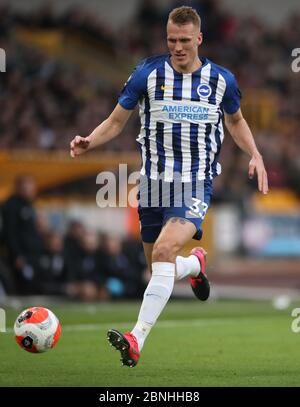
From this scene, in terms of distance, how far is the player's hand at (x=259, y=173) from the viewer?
7.63 metres

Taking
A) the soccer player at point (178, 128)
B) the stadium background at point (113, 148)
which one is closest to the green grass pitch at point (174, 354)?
the soccer player at point (178, 128)

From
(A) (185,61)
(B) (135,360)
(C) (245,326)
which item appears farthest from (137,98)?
(C) (245,326)

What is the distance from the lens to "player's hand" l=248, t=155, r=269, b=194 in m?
7.63

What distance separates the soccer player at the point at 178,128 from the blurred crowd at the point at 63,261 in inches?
290

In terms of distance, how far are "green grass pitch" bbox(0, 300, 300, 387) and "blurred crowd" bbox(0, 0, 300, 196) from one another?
9827 millimetres

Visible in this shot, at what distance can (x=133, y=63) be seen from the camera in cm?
2702

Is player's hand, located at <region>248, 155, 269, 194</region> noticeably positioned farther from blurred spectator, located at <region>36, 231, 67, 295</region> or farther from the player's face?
blurred spectator, located at <region>36, 231, 67, 295</region>

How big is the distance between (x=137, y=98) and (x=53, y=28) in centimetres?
1919

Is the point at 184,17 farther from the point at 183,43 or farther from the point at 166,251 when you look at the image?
the point at 166,251

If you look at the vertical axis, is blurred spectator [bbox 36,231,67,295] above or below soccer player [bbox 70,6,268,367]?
above

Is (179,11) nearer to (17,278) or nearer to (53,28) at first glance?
(17,278)

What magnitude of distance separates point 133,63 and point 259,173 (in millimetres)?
19696

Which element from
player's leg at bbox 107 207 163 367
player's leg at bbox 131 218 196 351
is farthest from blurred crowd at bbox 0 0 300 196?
player's leg at bbox 131 218 196 351

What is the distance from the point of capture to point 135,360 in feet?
22.9
